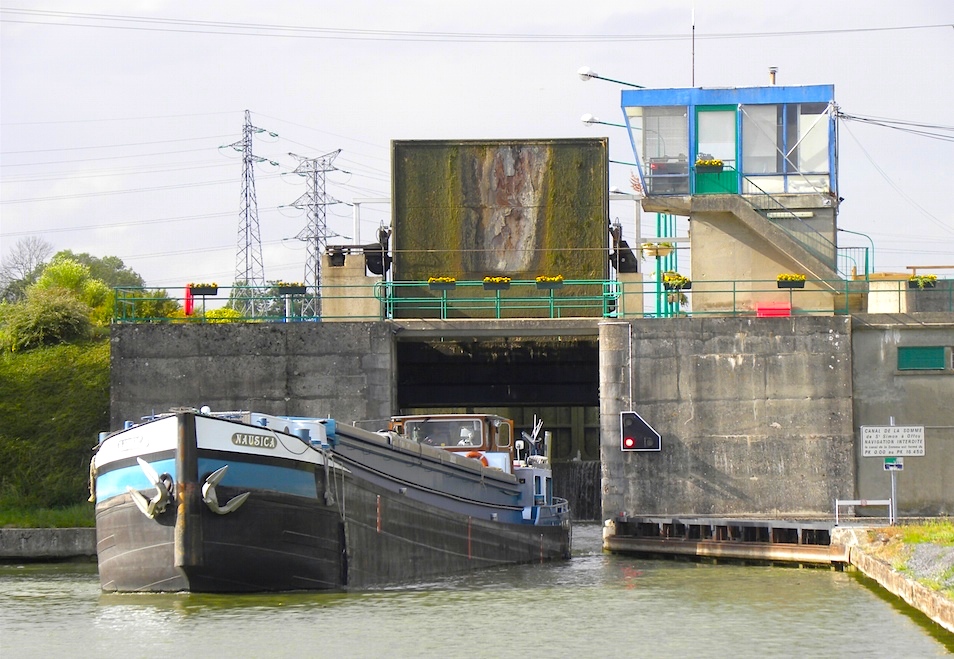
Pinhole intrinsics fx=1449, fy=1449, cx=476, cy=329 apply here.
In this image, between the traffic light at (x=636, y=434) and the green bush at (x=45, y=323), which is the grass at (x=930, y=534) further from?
the green bush at (x=45, y=323)

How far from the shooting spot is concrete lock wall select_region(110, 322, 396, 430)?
34.8 metres

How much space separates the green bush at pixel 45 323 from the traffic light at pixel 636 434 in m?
15.5

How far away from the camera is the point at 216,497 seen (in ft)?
73.0

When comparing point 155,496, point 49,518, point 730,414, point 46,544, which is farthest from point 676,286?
point 155,496

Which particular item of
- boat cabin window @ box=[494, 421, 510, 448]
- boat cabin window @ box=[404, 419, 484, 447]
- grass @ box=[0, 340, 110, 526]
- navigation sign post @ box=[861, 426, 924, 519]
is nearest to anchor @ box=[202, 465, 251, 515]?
boat cabin window @ box=[404, 419, 484, 447]

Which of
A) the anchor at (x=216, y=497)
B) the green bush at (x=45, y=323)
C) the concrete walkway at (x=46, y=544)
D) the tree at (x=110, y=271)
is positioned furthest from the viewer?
the tree at (x=110, y=271)

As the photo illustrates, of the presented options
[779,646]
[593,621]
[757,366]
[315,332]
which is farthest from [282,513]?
[757,366]

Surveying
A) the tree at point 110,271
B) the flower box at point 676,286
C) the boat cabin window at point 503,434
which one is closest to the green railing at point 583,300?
the flower box at point 676,286

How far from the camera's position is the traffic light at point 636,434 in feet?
112

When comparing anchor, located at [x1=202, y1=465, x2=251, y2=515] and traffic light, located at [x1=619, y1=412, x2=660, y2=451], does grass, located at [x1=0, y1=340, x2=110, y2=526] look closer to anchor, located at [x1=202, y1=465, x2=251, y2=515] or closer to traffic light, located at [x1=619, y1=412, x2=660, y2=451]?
traffic light, located at [x1=619, y1=412, x2=660, y2=451]

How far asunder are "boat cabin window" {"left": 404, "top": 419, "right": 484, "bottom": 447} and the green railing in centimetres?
492

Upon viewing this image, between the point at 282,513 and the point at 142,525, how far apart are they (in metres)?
2.22

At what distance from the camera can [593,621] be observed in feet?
71.4

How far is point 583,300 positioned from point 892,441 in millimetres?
8906
